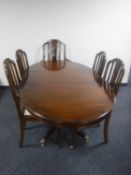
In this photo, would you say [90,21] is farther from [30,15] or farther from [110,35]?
[30,15]

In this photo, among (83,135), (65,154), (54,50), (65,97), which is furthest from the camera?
(54,50)

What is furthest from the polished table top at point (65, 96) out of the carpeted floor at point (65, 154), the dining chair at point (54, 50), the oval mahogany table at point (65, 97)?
the carpeted floor at point (65, 154)

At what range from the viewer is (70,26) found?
2.90 m

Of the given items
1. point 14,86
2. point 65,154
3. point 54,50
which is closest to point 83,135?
point 65,154

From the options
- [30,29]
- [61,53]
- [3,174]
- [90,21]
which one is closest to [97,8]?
[90,21]

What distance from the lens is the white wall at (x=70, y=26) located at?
2748 mm

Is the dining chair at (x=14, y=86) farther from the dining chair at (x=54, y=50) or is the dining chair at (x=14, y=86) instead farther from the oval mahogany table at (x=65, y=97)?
the dining chair at (x=54, y=50)

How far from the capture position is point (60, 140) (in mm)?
2197

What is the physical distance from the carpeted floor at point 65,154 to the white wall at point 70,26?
4.23ft

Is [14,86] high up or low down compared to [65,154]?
up

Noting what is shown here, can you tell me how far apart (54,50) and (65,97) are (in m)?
1.36

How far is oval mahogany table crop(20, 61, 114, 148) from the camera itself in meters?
1.47

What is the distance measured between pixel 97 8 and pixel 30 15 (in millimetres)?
1022

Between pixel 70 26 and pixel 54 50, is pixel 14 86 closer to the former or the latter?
pixel 54 50
